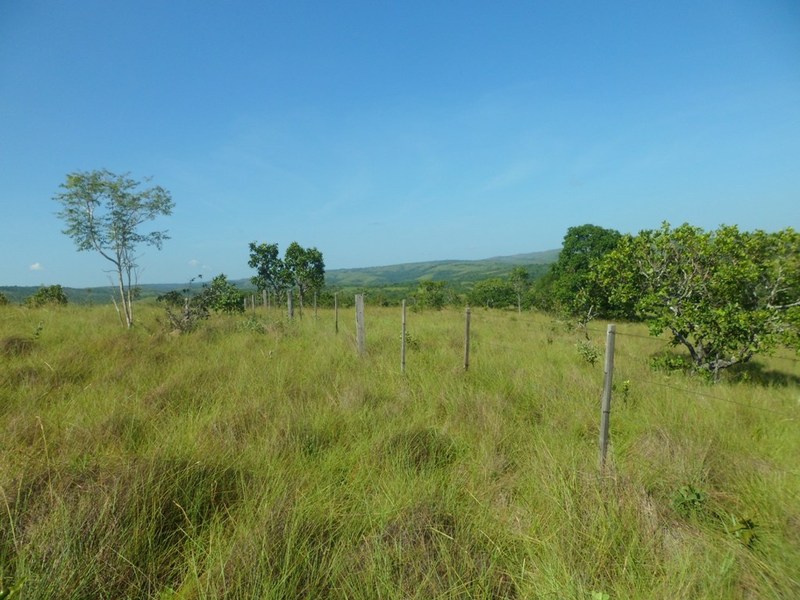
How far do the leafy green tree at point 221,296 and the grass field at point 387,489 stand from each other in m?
6.04

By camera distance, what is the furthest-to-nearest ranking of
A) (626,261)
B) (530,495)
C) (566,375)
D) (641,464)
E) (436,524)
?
1. (626,261)
2. (566,375)
3. (641,464)
4. (530,495)
5. (436,524)

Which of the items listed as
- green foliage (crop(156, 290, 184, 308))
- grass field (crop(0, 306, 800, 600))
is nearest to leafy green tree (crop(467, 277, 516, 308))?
green foliage (crop(156, 290, 184, 308))

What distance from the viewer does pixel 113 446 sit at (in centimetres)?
320

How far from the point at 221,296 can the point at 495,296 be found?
2739 cm

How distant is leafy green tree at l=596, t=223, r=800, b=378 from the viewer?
18.6 ft

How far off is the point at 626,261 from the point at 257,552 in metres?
7.53

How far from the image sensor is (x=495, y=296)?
35.6 metres

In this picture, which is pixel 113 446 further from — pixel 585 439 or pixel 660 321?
pixel 660 321

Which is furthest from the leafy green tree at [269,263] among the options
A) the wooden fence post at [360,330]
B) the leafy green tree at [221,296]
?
the wooden fence post at [360,330]

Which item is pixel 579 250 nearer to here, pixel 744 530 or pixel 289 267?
pixel 289 267

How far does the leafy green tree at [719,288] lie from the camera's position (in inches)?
224

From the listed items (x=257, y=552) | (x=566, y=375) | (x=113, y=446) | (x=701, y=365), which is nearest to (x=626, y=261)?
(x=701, y=365)

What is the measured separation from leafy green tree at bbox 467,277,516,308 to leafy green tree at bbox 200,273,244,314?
77.3ft

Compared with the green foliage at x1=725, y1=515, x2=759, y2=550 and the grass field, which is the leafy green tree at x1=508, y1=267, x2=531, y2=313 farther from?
the green foliage at x1=725, y1=515, x2=759, y2=550
